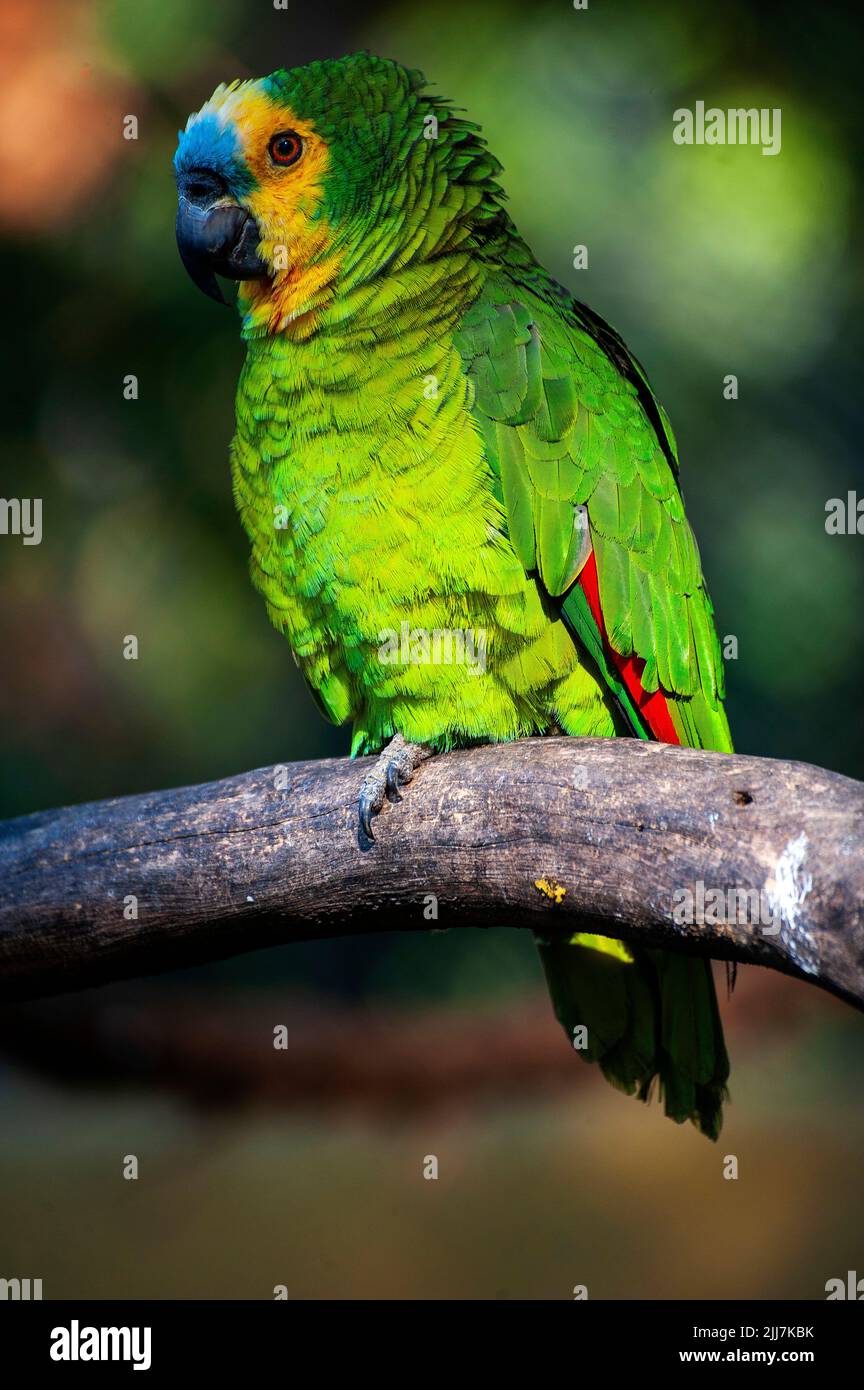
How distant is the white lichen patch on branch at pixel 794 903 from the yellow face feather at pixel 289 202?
1.14m

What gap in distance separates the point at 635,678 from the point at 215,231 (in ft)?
3.29

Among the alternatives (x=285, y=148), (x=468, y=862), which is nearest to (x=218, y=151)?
(x=285, y=148)

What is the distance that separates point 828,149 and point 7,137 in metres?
2.50

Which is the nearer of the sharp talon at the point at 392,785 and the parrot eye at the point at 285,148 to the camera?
the sharp talon at the point at 392,785

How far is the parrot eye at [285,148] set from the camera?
70.8 inches

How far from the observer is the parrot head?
1.79 meters

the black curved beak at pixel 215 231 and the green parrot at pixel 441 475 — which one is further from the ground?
the black curved beak at pixel 215 231

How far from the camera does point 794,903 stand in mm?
1133

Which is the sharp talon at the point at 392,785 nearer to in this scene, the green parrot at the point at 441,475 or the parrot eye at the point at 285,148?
the green parrot at the point at 441,475

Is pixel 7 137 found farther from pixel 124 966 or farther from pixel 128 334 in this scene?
pixel 124 966

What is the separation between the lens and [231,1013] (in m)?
3.72

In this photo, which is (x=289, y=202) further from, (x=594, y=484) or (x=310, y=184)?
(x=594, y=484)

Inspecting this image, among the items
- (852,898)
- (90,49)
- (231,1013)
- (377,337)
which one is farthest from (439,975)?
(90,49)

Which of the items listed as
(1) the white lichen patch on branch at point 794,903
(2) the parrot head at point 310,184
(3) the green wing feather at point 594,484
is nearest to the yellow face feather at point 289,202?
(2) the parrot head at point 310,184
